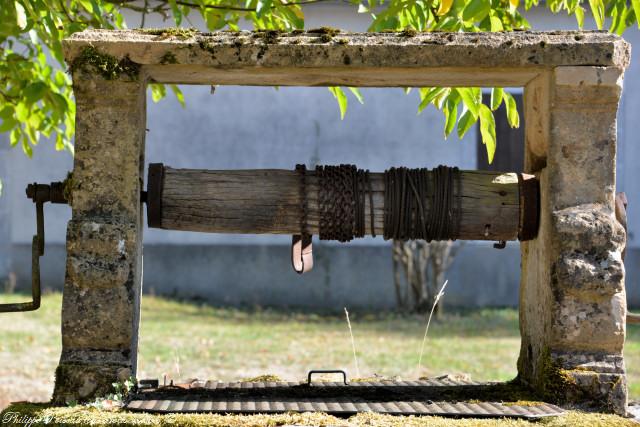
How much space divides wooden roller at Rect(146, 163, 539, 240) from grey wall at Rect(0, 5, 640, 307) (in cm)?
857

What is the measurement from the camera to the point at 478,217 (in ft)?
9.91

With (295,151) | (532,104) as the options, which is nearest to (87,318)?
(532,104)

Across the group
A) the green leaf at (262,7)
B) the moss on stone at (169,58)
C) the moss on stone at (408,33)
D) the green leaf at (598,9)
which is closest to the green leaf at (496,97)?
the green leaf at (598,9)

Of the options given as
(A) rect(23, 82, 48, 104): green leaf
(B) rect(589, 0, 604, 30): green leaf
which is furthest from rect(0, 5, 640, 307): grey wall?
(B) rect(589, 0, 604, 30): green leaf

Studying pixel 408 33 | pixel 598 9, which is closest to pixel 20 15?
pixel 408 33

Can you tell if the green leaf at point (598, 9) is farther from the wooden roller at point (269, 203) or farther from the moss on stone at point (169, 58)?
the moss on stone at point (169, 58)

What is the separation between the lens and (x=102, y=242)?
108 inches

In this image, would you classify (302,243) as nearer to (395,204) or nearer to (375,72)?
(395,204)

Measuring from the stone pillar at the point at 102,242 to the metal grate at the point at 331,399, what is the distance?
0.59 ft

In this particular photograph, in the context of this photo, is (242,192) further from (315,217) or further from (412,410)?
(412,410)

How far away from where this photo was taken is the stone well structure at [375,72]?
276 cm

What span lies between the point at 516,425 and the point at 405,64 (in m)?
1.17

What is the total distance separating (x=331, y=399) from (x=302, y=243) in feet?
1.78

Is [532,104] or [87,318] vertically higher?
[532,104]
